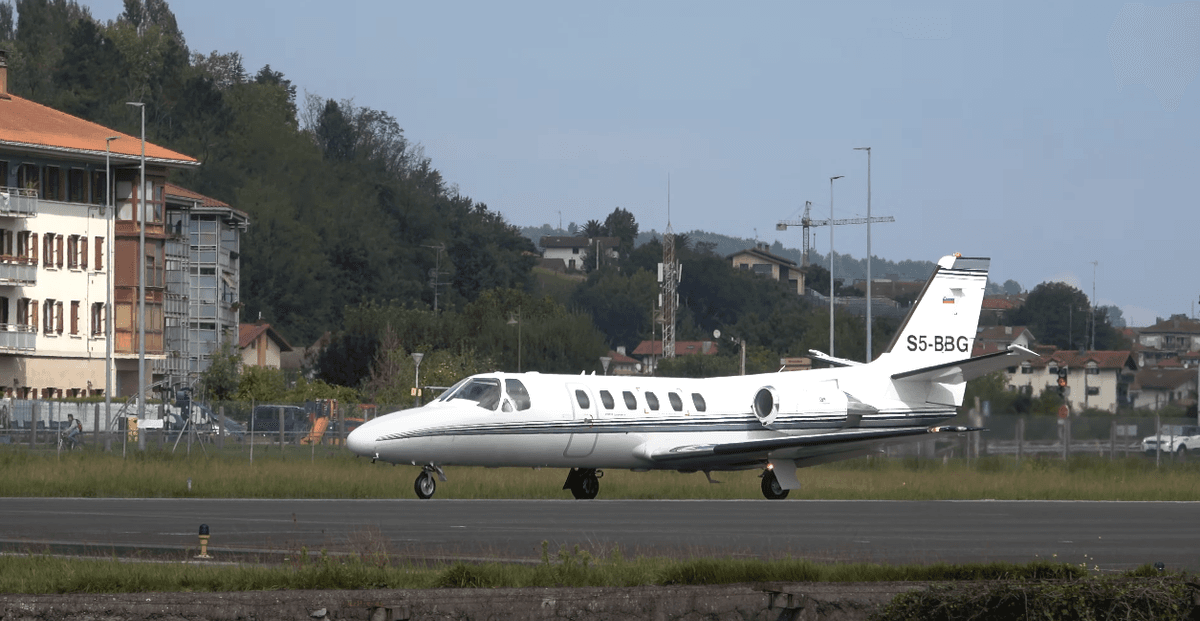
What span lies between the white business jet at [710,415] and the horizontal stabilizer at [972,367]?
37 mm

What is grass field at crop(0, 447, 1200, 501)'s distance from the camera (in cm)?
2964

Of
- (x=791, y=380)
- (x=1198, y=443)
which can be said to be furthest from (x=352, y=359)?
(x=791, y=380)

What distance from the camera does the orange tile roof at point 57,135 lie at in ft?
241

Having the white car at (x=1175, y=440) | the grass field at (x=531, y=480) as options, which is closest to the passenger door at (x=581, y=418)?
the grass field at (x=531, y=480)

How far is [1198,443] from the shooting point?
48.3 m

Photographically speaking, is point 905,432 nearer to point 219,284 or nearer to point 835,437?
point 835,437

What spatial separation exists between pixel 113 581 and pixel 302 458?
2828cm

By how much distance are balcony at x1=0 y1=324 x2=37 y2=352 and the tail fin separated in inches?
1999

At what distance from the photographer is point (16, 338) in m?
74.4

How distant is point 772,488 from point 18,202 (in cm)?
5201

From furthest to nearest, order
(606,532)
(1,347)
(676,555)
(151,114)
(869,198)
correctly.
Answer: (151,114)
(1,347)
(869,198)
(606,532)
(676,555)

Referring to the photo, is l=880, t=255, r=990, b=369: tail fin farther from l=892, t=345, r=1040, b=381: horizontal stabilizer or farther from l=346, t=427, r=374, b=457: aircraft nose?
l=346, t=427, r=374, b=457: aircraft nose

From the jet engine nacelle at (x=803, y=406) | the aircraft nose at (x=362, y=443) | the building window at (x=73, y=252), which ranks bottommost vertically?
the aircraft nose at (x=362, y=443)

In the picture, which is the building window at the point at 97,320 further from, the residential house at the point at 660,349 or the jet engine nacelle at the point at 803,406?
the residential house at the point at 660,349
